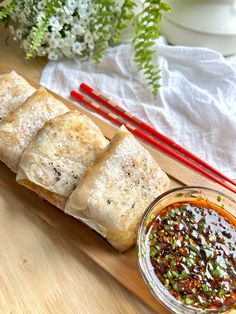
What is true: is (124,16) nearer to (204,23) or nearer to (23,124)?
(204,23)

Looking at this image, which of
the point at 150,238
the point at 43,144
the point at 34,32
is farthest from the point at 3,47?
the point at 150,238

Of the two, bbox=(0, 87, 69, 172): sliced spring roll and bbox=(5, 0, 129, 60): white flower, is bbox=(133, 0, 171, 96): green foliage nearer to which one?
bbox=(5, 0, 129, 60): white flower

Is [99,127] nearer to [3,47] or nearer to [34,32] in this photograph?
[34,32]

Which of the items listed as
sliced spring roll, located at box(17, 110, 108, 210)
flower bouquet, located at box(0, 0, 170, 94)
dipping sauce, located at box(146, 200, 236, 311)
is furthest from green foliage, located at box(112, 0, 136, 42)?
dipping sauce, located at box(146, 200, 236, 311)

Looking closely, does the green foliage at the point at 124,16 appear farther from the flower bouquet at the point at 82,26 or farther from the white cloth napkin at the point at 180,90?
the white cloth napkin at the point at 180,90

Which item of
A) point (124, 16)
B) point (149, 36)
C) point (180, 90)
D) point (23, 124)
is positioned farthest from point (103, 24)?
point (23, 124)

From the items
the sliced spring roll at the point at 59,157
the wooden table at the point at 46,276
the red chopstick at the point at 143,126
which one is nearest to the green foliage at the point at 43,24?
the red chopstick at the point at 143,126
